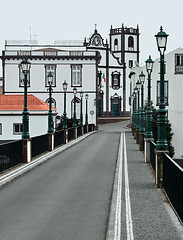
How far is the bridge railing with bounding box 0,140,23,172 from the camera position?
51.2 ft

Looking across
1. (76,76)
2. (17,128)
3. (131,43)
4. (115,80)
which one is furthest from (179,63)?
(131,43)

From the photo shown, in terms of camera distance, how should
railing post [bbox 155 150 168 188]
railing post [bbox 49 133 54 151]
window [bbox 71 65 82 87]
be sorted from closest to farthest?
railing post [bbox 155 150 168 188]
railing post [bbox 49 133 54 151]
window [bbox 71 65 82 87]

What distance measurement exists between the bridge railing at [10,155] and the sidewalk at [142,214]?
4.31m

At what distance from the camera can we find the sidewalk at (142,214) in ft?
25.8

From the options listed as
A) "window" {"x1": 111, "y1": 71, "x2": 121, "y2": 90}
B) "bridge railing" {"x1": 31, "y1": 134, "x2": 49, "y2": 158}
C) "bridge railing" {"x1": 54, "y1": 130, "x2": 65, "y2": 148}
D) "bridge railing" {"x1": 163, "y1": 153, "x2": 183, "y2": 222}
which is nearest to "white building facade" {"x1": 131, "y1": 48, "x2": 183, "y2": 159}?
"bridge railing" {"x1": 54, "y1": 130, "x2": 65, "y2": 148}

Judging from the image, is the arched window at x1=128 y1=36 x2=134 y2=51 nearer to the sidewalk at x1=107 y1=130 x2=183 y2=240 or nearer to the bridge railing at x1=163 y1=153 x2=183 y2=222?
the sidewalk at x1=107 y1=130 x2=183 y2=240

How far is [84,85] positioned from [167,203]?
50431 mm

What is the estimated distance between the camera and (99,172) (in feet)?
55.0

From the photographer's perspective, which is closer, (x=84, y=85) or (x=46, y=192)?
(x=46, y=192)

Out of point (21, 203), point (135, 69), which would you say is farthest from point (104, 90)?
point (21, 203)

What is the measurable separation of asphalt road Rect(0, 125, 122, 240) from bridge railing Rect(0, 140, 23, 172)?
883 mm

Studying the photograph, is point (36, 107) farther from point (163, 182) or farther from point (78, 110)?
point (163, 182)

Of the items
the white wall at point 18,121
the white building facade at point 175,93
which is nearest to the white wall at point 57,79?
the white building facade at point 175,93

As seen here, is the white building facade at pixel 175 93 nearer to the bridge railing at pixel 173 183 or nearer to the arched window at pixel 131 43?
the bridge railing at pixel 173 183
